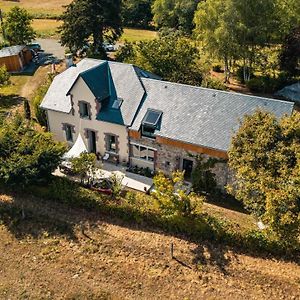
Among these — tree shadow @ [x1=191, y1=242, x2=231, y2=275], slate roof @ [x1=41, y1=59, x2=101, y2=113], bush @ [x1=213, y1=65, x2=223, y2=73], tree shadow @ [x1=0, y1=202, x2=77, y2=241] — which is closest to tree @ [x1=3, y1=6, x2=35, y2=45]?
bush @ [x1=213, y1=65, x2=223, y2=73]

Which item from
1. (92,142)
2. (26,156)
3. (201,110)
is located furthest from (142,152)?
(26,156)

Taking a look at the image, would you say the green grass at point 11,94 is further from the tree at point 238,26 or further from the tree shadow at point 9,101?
the tree at point 238,26

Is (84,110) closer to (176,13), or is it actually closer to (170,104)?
(170,104)

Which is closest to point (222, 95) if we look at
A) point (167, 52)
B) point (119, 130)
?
point (119, 130)

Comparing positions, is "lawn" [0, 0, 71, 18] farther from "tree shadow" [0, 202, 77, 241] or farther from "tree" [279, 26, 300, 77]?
"tree shadow" [0, 202, 77, 241]

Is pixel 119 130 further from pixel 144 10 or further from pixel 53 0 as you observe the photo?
pixel 53 0
